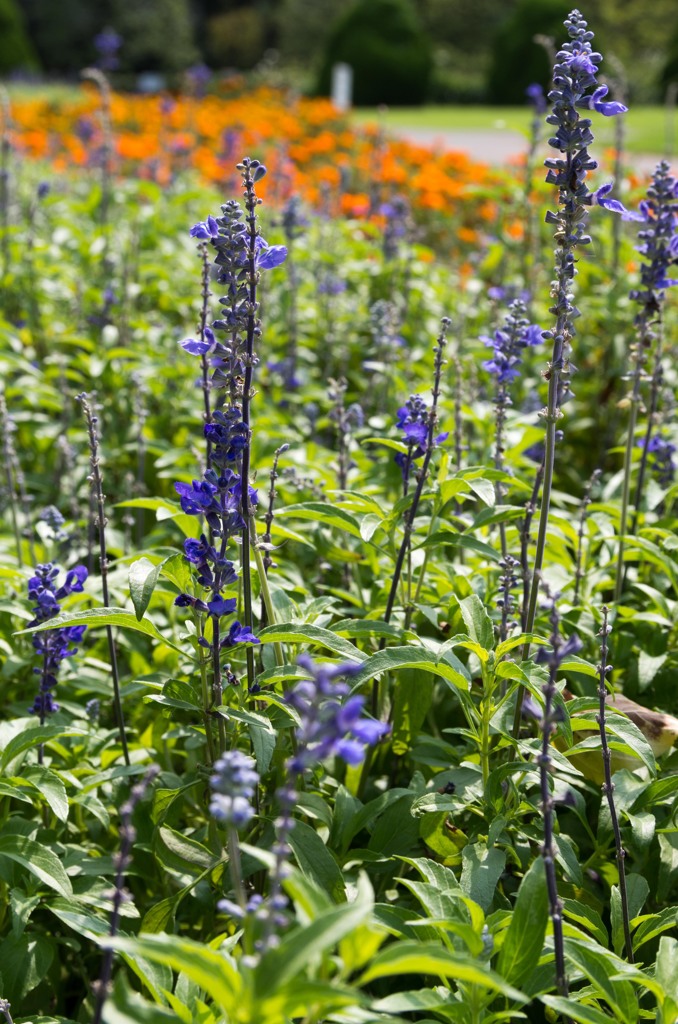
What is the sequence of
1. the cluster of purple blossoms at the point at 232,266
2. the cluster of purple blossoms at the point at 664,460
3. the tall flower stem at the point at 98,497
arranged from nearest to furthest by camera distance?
the cluster of purple blossoms at the point at 232,266 < the tall flower stem at the point at 98,497 < the cluster of purple blossoms at the point at 664,460

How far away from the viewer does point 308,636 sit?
2.31 meters

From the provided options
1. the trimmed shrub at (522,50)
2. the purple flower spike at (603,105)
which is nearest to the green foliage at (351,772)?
the purple flower spike at (603,105)

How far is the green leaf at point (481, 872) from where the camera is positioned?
7.51 ft

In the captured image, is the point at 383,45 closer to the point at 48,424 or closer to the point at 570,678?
the point at 48,424

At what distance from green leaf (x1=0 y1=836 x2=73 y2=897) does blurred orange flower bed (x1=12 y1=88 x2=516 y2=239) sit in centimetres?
446

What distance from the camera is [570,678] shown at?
10.4 ft

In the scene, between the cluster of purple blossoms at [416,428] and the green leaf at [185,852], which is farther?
the cluster of purple blossoms at [416,428]

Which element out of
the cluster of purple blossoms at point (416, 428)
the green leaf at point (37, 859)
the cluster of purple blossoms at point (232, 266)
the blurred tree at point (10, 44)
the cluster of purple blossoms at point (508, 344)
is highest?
the blurred tree at point (10, 44)

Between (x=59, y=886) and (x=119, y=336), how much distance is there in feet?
11.7

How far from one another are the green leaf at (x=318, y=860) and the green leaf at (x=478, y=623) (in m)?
0.62

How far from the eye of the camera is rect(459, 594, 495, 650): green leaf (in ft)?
8.70

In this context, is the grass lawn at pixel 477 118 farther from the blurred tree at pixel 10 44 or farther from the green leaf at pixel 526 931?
the green leaf at pixel 526 931

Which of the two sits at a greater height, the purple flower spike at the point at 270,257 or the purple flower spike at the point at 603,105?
the purple flower spike at the point at 603,105

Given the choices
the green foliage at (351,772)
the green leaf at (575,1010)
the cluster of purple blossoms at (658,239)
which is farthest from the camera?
the cluster of purple blossoms at (658,239)
